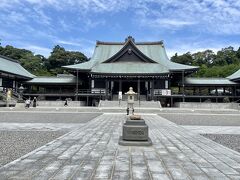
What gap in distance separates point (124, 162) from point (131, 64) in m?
35.5

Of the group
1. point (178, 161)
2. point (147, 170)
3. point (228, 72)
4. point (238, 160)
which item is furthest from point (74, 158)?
point (228, 72)

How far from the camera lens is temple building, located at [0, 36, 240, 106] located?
1496 inches

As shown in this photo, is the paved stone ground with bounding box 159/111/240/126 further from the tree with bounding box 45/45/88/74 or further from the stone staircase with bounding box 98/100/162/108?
the tree with bounding box 45/45/88/74

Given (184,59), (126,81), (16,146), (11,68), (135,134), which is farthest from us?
(184,59)

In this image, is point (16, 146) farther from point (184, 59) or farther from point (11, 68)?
point (184, 59)

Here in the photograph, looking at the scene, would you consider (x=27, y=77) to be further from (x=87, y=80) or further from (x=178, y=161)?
(x=178, y=161)

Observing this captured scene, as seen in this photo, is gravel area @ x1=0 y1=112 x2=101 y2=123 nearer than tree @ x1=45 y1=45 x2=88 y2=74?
Yes

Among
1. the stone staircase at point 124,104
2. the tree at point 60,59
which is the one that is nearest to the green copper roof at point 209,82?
the stone staircase at point 124,104

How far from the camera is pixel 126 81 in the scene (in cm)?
4009

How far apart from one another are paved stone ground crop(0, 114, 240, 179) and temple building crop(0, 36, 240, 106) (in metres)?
29.6

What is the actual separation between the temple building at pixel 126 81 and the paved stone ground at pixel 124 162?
29.6 m

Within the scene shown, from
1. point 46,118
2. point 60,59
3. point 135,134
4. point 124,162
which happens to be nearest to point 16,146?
point 135,134

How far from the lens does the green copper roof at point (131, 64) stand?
38625 mm

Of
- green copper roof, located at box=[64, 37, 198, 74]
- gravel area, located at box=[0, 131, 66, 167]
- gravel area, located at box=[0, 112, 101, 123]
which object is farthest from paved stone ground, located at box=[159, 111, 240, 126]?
green copper roof, located at box=[64, 37, 198, 74]
